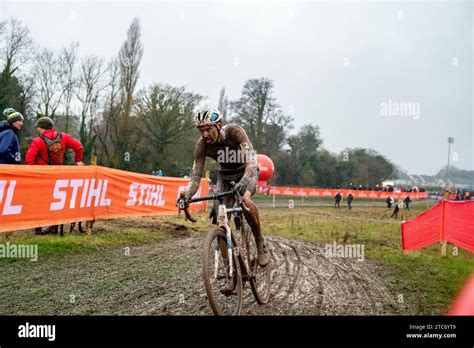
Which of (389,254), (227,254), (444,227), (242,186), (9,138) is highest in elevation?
(9,138)

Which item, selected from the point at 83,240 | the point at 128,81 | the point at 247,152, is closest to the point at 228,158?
the point at 247,152

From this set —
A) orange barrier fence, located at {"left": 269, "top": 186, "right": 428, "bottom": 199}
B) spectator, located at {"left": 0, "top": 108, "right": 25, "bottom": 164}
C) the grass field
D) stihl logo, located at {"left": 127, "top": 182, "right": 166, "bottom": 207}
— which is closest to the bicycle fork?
the grass field

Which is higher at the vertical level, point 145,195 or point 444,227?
point 145,195

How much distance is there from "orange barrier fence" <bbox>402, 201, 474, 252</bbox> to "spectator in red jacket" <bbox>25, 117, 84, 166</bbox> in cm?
828

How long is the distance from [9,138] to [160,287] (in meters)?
4.53

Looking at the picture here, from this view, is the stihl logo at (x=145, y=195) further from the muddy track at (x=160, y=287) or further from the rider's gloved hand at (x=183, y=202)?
the rider's gloved hand at (x=183, y=202)

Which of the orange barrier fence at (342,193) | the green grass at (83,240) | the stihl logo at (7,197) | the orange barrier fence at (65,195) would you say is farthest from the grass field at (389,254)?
the orange barrier fence at (342,193)

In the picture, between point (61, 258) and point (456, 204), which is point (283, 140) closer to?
point (456, 204)

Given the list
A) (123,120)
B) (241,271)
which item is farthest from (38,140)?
(123,120)

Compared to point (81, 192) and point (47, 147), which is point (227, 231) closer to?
point (81, 192)

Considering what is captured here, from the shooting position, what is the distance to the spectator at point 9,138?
7988mm

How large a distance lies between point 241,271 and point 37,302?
2.30 m

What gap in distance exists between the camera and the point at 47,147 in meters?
8.69

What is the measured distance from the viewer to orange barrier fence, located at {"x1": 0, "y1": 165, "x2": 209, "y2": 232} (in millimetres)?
7145
